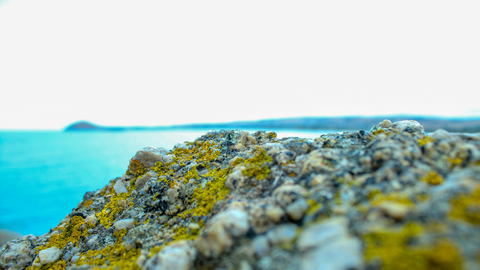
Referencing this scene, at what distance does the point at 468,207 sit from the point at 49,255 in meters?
4.55

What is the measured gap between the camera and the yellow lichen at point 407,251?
120 cm

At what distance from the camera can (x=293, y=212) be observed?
189 cm

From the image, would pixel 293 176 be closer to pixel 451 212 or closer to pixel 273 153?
pixel 273 153

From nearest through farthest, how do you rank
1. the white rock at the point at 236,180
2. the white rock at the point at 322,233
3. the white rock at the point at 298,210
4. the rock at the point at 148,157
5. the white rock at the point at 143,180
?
1. the white rock at the point at 322,233
2. the white rock at the point at 298,210
3. the white rock at the point at 236,180
4. the white rock at the point at 143,180
5. the rock at the point at 148,157

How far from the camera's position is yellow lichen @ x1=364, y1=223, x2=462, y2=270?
120 centimetres

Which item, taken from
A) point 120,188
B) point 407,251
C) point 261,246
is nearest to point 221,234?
point 261,246

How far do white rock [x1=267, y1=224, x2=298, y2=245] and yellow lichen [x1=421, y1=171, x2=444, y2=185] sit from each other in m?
1.06

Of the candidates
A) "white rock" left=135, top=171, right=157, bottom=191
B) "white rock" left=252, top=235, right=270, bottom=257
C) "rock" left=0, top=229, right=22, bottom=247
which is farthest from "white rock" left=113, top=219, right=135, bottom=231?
"rock" left=0, top=229, right=22, bottom=247

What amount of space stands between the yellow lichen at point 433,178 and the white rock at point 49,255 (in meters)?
4.39

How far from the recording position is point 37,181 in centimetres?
1592

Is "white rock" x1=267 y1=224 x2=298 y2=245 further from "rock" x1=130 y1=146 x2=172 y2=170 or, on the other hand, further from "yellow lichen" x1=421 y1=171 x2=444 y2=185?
"rock" x1=130 y1=146 x2=172 y2=170

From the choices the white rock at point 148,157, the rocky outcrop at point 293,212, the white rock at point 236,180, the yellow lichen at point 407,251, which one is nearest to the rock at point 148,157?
the white rock at point 148,157

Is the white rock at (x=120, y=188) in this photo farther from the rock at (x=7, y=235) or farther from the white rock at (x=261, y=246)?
the rock at (x=7, y=235)

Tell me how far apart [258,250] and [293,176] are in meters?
0.99
